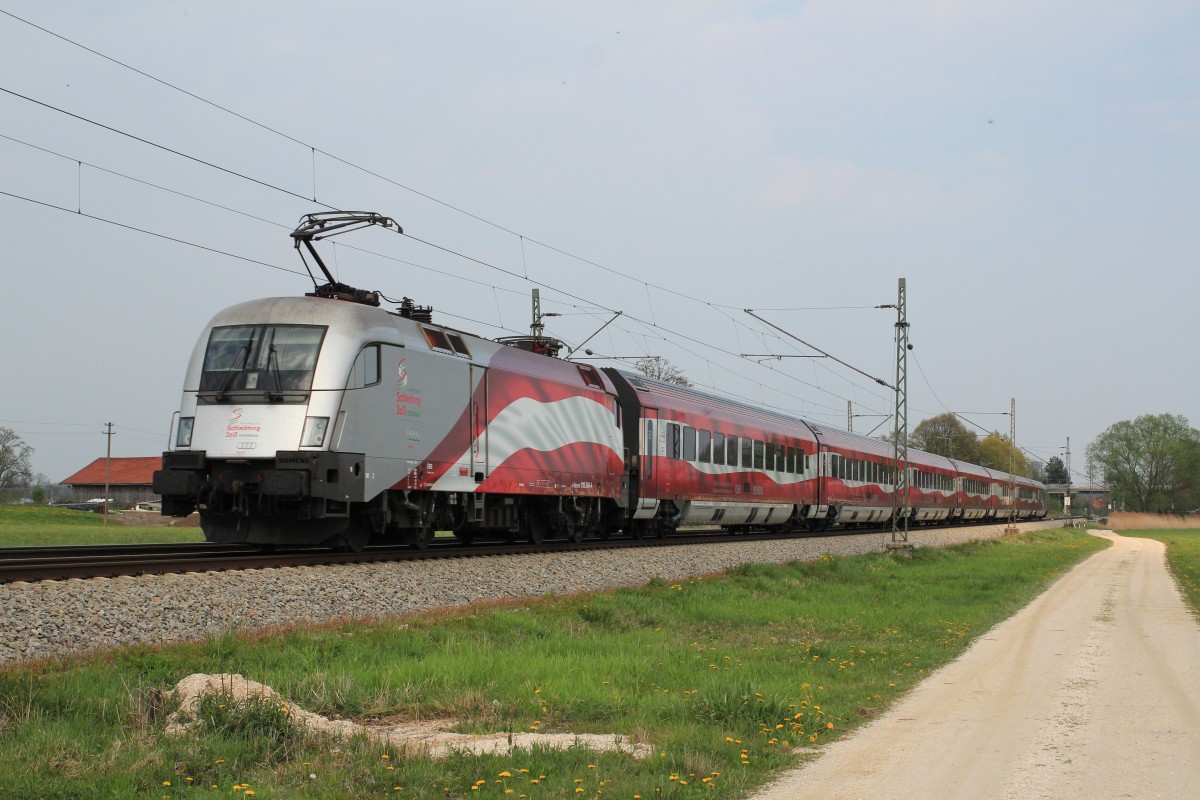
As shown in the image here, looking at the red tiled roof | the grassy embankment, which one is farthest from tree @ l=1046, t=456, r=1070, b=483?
the red tiled roof

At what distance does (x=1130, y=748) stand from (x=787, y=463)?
30.2 meters

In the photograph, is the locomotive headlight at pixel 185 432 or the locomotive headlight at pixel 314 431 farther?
the locomotive headlight at pixel 185 432

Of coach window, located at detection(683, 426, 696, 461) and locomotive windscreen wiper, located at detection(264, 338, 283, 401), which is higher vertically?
locomotive windscreen wiper, located at detection(264, 338, 283, 401)

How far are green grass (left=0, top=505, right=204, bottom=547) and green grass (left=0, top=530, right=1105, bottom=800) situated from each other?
18.0 metres

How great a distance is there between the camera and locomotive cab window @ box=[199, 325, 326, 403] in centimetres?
1639

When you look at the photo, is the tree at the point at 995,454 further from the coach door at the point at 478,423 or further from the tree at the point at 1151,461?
the coach door at the point at 478,423

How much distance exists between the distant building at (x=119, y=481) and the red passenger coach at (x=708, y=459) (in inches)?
2532

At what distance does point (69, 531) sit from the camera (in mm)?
40031

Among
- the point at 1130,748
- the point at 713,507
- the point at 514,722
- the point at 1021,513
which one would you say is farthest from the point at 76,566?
the point at 1021,513

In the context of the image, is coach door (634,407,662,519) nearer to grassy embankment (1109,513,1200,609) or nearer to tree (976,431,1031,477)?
grassy embankment (1109,513,1200,609)

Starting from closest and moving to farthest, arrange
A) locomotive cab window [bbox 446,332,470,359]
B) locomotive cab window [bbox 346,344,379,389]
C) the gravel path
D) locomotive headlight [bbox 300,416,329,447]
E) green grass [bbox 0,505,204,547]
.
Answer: the gravel path → locomotive headlight [bbox 300,416,329,447] → locomotive cab window [bbox 346,344,379,389] → locomotive cab window [bbox 446,332,470,359] → green grass [bbox 0,505,204,547]

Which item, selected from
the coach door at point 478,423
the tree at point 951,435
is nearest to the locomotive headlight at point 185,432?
the coach door at point 478,423

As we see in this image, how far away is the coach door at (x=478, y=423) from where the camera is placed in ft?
65.5

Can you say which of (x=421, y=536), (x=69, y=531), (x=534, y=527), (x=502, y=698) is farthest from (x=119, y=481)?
(x=502, y=698)
